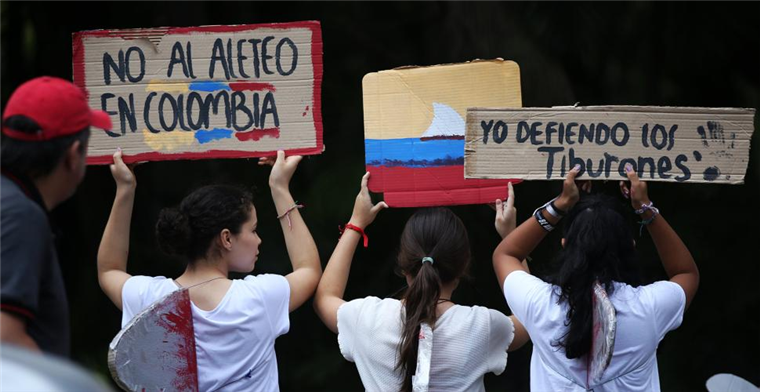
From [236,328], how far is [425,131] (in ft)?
2.69

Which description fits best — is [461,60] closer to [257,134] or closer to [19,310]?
[257,134]

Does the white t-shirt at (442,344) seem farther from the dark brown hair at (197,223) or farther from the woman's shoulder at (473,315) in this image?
the dark brown hair at (197,223)

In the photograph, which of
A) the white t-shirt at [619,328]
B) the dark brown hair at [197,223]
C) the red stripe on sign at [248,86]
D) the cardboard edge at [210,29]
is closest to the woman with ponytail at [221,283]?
the dark brown hair at [197,223]

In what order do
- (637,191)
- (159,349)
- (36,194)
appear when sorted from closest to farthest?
(36,194), (159,349), (637,191)

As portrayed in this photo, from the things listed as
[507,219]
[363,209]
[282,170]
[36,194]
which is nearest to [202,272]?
[282,170]

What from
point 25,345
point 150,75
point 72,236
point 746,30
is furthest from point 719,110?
point 72,236

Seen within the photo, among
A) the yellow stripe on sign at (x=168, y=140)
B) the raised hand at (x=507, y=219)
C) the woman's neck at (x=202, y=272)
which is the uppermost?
the yellow stripe on sign at (x=168, y=140)

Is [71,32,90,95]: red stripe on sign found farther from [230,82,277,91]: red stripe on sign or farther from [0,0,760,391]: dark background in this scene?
[0,0,760,391]: dark background

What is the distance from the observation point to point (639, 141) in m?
2.75

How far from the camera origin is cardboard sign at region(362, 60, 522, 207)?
114 inches

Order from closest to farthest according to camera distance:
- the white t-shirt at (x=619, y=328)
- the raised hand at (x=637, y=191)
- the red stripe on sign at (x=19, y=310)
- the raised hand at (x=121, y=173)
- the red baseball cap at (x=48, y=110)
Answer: the red stripe on sign at (x=19, y=310) < the red baseball cap at (x=48, y=110) < the white t-shirt at (x=619, y=328) < the raised hand at (x=637, y=191) < the raised hand at (x=121, y=173)

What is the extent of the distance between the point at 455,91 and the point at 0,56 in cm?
199

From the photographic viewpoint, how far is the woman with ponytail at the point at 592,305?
2.52 meters

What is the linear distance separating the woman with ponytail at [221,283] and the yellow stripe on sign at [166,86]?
317 mm
